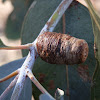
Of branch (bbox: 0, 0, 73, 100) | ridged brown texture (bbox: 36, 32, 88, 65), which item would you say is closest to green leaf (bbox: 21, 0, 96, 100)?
branch (bbox: 0, 0, 73, 100)

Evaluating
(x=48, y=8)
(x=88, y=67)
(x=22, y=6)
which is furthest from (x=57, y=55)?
(x=22, y=6)

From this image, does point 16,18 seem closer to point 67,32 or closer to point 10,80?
point 67,32

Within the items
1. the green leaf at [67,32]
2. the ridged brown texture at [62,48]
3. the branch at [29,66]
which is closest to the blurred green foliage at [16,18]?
the green leaf at [67,32]

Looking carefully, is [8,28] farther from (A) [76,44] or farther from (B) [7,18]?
(A) [76,44]

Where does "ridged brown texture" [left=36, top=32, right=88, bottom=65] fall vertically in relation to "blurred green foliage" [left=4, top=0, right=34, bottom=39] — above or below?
below

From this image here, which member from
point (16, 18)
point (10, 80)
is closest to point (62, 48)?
point (10, 80)

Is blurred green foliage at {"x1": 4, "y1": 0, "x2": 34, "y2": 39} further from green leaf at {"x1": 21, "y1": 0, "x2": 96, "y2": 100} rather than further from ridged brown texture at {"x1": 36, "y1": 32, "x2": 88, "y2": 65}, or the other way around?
ridged brown texture at {"x1": 36, "y1": 32, "x2": 88, "y2": 65}
